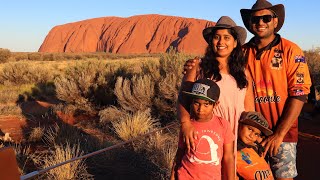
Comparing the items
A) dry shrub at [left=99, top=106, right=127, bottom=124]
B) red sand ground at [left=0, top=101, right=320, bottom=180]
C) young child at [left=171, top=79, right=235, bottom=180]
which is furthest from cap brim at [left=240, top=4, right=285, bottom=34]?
dry shrub at [left=99, top=106, right=127, bottom=124]

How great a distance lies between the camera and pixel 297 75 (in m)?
3.11

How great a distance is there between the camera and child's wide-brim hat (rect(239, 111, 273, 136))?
3039 millimetres

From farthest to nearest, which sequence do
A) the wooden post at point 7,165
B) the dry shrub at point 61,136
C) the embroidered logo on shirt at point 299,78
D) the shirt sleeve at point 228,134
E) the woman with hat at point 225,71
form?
the dry shrub at point 61,136
the embroidered logo on shirt at point 299,78
the woman with hat at point 225,71
the shirt sleeve at point 228,134
the wooden post at point 7,165

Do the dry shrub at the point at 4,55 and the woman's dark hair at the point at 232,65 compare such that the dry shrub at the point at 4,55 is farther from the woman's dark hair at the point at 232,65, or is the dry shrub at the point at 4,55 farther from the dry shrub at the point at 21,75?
the woman's dark hair at the point at 232,65

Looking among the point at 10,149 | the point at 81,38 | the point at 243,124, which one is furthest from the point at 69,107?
the point at 81,38

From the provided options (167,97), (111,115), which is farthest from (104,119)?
(167,97)

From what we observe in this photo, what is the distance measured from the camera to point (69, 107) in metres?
12.8

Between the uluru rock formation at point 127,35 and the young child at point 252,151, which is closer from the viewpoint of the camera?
the young child at point 252,151

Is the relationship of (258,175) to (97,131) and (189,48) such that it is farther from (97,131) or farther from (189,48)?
(189,48)

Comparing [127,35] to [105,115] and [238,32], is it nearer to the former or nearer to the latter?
[105,115]

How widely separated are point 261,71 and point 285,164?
785mm

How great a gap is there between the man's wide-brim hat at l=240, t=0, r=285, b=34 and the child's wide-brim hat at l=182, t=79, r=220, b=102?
0.83 m

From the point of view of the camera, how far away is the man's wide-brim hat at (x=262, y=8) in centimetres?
324

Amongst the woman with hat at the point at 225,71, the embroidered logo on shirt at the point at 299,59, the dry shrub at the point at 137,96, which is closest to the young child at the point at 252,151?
the woman with hat at the point at 225,71
